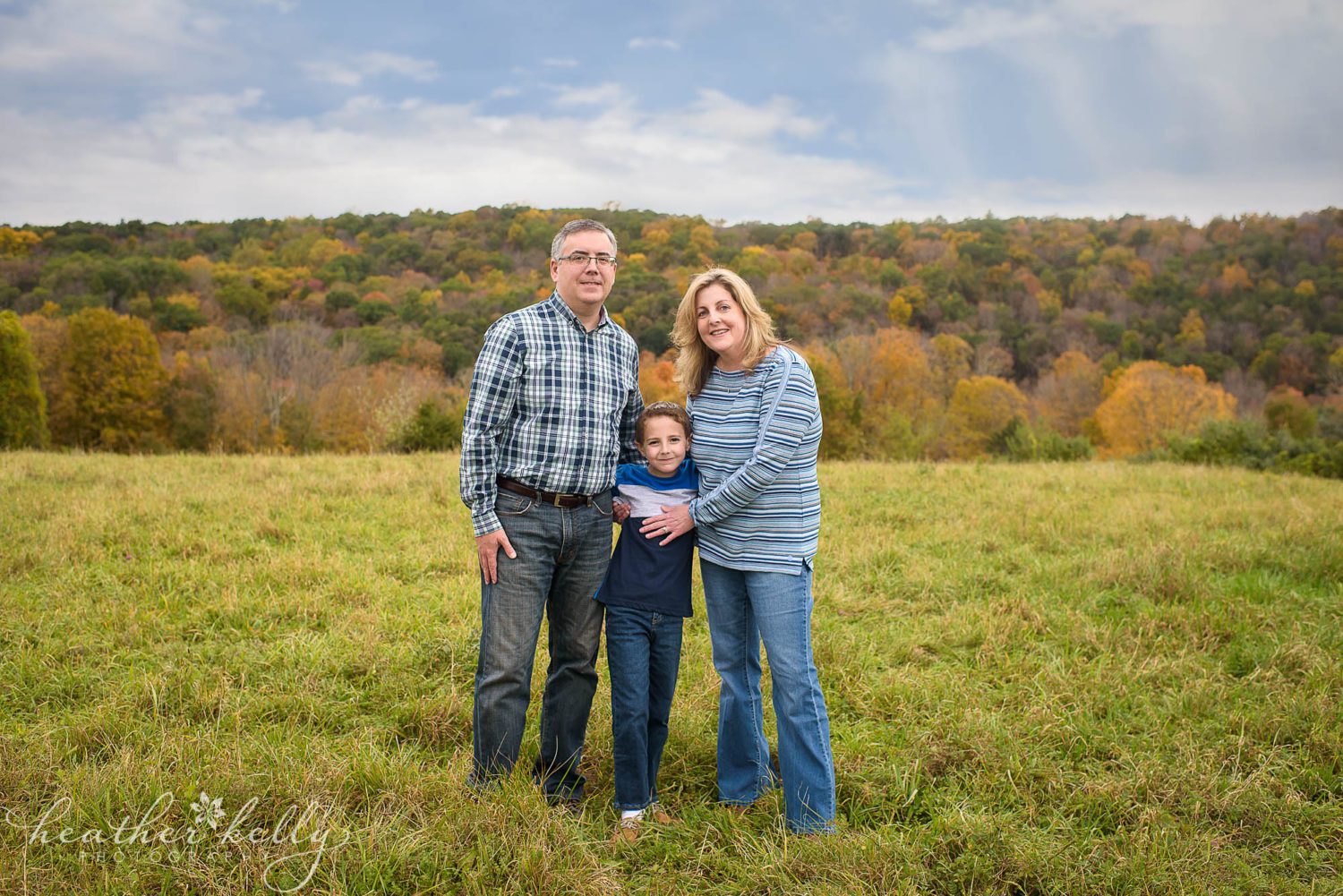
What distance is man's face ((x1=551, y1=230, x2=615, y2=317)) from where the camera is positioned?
3.53 meters

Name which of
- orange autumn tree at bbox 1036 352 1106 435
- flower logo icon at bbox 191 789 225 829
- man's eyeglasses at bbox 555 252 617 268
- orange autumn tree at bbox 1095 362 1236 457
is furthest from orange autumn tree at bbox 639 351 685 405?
flower logo icon at bbox 191 789 225 829

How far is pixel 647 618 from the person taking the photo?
11.7 ft

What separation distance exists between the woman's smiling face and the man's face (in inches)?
16.8

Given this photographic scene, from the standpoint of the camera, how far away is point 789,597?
3393 millimetres

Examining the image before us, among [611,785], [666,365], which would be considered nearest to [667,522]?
[611,785]

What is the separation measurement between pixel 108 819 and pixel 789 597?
2764 mm

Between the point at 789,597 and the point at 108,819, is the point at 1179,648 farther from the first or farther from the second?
the point at 108,819

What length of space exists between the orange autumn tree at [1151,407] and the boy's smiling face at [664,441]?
48.0 metres

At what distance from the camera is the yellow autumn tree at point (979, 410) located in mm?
49250

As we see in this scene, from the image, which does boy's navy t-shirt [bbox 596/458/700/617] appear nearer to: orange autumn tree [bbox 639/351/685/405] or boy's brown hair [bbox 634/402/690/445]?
boy's brown hair [bbox 634/402/690/445]

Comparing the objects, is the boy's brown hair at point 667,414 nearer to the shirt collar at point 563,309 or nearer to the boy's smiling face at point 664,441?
the boy's smiling face at point 664,441

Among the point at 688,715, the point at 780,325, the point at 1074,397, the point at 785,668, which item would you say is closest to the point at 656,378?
the point at 780,325

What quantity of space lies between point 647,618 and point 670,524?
425 millimetres

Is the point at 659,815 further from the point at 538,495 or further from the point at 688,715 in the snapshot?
the point at 538,495
